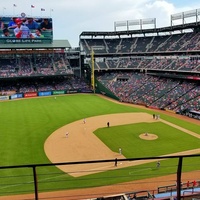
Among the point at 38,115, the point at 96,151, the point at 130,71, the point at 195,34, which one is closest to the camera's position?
the point at 96,151

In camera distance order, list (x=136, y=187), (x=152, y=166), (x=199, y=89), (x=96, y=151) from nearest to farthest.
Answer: (x=136, y=187)
(x=152, y=166)
(x=96, y=151)
(x=199, y=89)

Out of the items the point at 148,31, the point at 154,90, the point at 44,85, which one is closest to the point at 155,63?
the point at 154,90

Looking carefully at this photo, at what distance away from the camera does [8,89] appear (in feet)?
224

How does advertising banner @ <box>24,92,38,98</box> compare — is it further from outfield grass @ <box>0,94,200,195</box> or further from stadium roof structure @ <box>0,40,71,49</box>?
stadium roof structure @ <box>0,40,71,49</box>

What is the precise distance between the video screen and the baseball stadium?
0.27m

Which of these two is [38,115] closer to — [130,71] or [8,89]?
A: [8,89]

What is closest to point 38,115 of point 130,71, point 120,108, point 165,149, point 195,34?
point 120,108

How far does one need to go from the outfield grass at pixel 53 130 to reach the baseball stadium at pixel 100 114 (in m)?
0.12

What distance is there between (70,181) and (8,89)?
174 ft

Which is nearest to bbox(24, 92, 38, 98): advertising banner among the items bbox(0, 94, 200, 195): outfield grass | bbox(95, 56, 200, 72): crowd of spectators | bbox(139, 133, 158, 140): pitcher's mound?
bbox(0, 94, 200, 195): outfield grass

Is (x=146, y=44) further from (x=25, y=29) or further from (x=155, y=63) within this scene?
(x=25, y=29)

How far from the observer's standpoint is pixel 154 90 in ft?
186

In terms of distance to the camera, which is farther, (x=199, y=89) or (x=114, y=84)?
(x=114, y=84)

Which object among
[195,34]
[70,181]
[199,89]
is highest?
[195,34]
